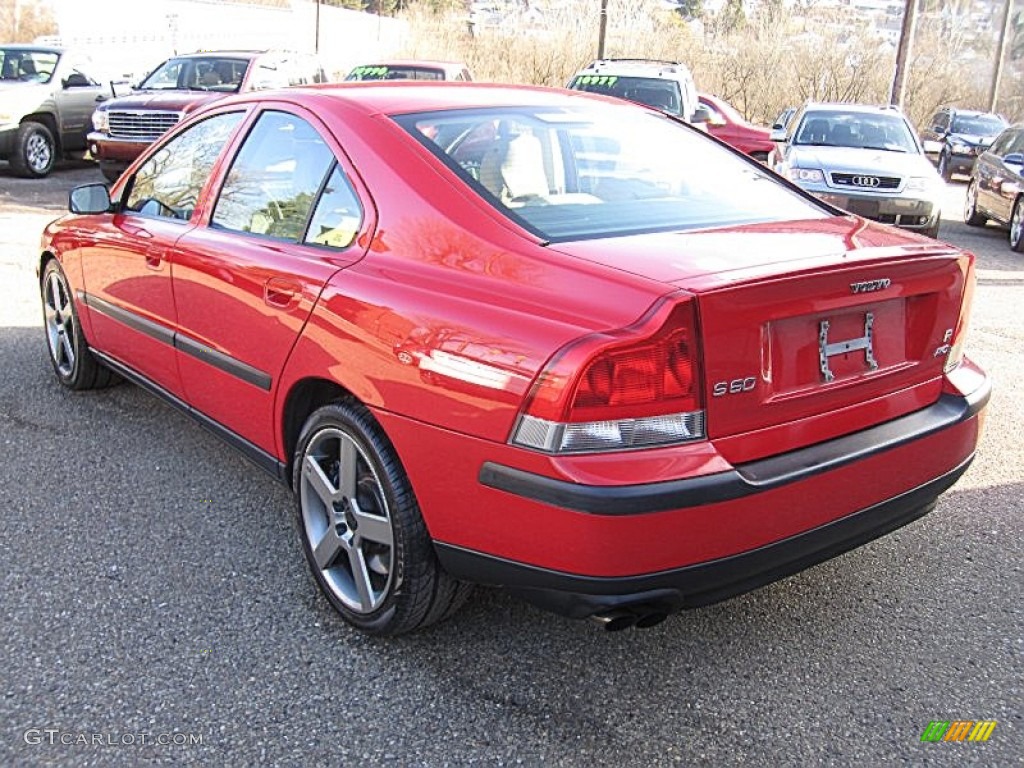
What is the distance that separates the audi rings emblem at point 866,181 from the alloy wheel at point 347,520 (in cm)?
875

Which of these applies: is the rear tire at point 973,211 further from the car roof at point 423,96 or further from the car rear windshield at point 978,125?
the car roof at point 423,96

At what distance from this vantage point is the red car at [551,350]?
7.58ft

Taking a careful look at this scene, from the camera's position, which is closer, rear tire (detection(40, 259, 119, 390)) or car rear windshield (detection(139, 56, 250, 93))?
rear tire (detection(40, 259, 119, 390))

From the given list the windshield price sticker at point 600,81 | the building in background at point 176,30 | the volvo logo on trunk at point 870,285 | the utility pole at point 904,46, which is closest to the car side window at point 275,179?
the volvo logo on trunk at point 870,285

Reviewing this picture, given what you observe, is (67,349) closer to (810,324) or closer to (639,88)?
(810,324)

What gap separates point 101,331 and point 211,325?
1378 millimetres

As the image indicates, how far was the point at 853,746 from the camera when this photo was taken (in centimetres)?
253

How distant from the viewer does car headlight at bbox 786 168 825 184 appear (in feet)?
34.6

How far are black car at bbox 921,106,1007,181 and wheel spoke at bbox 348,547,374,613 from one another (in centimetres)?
1889

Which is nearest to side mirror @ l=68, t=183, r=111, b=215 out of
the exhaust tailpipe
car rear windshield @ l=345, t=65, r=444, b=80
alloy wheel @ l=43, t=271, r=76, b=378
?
alloy wheel @ l=43, t=271, r=76, b=378

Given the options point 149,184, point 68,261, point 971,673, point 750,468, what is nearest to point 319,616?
point 750,468

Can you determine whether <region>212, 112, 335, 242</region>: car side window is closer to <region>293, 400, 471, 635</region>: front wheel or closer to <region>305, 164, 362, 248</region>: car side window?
<region>305, 164, 362, 248</region>: car side window

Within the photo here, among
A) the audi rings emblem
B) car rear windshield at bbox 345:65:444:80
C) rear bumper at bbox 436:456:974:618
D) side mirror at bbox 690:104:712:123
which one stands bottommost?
rear bumper at bbox 436:456:974:618
